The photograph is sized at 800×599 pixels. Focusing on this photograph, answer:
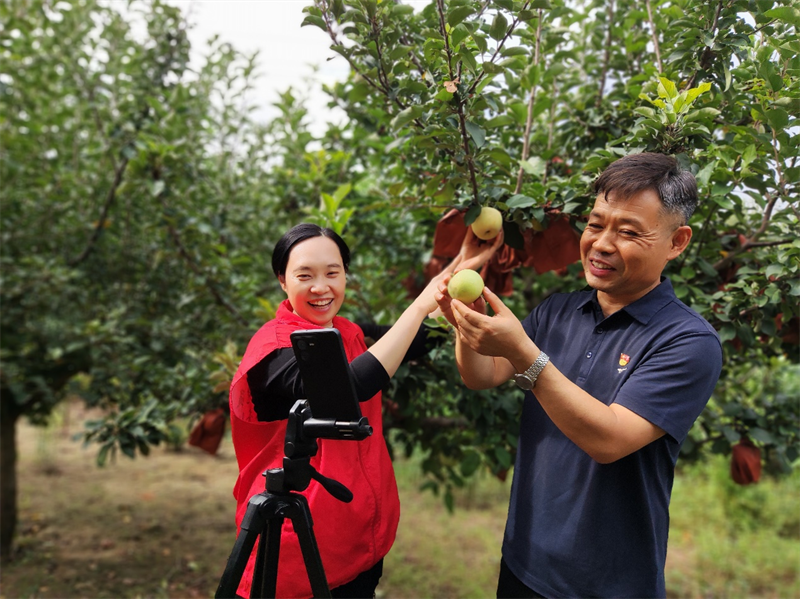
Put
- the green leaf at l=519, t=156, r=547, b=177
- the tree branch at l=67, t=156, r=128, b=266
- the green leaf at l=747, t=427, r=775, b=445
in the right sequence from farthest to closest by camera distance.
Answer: the tree branch at l=67, t=156, r=128, b=266
the green leaf at l=747, t=427, r=775, b=445
the green leaf at l=519, t=156, r=547, b=177

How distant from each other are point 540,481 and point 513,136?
133 cm

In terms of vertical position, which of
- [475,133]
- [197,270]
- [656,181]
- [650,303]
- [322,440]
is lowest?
[322,440]

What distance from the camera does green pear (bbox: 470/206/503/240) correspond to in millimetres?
1520

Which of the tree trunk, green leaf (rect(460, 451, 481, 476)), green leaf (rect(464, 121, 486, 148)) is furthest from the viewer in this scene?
the tree trunk

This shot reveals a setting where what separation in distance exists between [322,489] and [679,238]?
0.94 meters

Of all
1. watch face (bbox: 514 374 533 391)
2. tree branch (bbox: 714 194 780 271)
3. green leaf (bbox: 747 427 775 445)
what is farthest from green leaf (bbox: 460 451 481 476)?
watch face (bbox: 514 374 533 391)

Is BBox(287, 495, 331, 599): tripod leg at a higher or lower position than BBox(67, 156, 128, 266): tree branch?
lower

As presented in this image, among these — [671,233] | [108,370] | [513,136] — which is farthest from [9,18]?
[671,233]

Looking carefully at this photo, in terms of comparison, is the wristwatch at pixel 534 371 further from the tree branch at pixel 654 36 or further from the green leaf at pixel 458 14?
the tree branch at pixel 654 36

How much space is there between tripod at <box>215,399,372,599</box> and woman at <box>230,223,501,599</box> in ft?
0.47

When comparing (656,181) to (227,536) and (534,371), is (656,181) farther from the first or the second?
(227,536)

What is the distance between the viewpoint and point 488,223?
1519 millimetres

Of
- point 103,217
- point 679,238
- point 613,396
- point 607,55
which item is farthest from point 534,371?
point 103,217

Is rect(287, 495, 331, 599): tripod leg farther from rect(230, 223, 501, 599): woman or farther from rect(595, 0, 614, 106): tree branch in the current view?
rect(595, 0, 614, 106): tree branch
